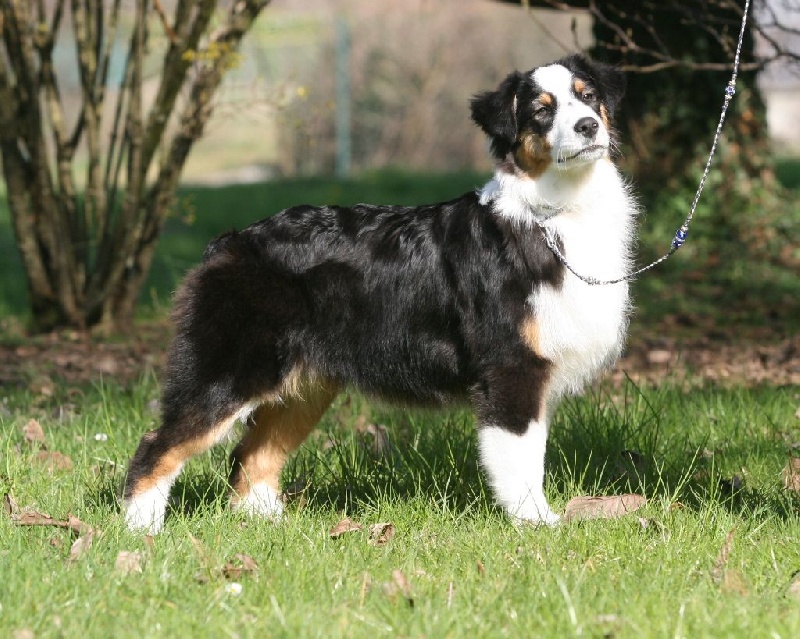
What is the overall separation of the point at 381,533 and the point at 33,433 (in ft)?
7.13

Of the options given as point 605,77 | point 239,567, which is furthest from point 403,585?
point 605,77

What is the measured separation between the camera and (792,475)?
4.89 m

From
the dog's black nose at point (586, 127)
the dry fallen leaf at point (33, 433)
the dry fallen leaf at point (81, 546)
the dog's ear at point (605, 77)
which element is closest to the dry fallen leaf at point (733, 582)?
the dog's black nose at point (586, 127)

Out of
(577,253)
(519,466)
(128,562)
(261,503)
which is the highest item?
(577,253)

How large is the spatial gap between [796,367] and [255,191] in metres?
9.95

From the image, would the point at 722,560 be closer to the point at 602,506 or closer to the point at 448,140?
the point at 602,506

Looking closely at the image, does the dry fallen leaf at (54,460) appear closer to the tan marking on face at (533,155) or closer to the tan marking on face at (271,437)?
the tan marking on face at (271,437)

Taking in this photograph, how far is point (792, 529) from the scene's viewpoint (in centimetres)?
417

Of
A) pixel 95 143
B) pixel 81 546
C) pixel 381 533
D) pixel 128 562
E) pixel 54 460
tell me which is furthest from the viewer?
pixel 95 143

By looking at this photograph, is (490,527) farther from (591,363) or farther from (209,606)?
(209,606)

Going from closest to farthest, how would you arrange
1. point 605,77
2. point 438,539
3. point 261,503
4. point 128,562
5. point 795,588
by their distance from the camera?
point 795,588, point 128,562, point 438,539, point 605,77, point 261,503

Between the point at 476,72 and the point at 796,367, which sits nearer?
the point at 796,367

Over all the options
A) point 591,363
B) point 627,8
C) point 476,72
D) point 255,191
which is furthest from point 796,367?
point 476,72

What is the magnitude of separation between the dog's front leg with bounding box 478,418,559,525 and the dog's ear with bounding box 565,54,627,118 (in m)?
1.40
